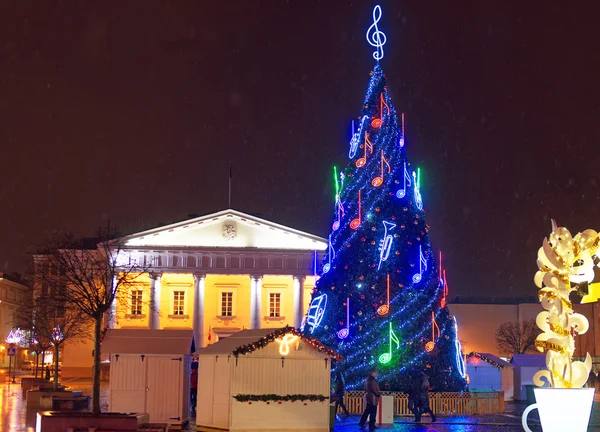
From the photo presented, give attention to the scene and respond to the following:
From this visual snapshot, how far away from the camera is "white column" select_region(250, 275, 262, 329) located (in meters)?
65.8

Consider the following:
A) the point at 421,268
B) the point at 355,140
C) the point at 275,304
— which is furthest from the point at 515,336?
the point at 355,140

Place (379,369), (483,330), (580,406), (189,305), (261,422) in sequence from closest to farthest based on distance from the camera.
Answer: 1. (580,406)
2. (261,422)
3. (379,369)
4. (189,305)
5. (483,330)

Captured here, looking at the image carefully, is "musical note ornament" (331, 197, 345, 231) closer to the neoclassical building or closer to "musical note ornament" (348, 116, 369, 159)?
"musical note ornament" (348, 116, 369, 159)

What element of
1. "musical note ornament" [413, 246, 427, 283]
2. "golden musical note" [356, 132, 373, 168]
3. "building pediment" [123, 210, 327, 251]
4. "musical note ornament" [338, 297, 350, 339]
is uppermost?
"building pediment" [123, 210, 327, 251]

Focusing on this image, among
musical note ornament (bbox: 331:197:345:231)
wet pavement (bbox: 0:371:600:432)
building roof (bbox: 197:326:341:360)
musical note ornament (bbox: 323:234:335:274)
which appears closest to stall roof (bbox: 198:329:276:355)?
building roof (bbox: 197:326:341:360)

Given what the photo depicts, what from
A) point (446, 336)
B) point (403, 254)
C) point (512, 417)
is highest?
point (403, 254)

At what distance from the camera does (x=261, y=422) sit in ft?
67.5

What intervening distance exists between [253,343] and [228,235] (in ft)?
148

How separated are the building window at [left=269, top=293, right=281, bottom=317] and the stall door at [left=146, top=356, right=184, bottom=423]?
44740 mm

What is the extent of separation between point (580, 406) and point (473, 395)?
1777 centimetres

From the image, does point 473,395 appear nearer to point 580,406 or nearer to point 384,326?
point 384,326

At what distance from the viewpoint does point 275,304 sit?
67.7 m

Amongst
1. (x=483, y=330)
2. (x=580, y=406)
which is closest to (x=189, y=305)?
(x=483, y=330)

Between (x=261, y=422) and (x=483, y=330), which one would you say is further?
(x=483, y=330)
